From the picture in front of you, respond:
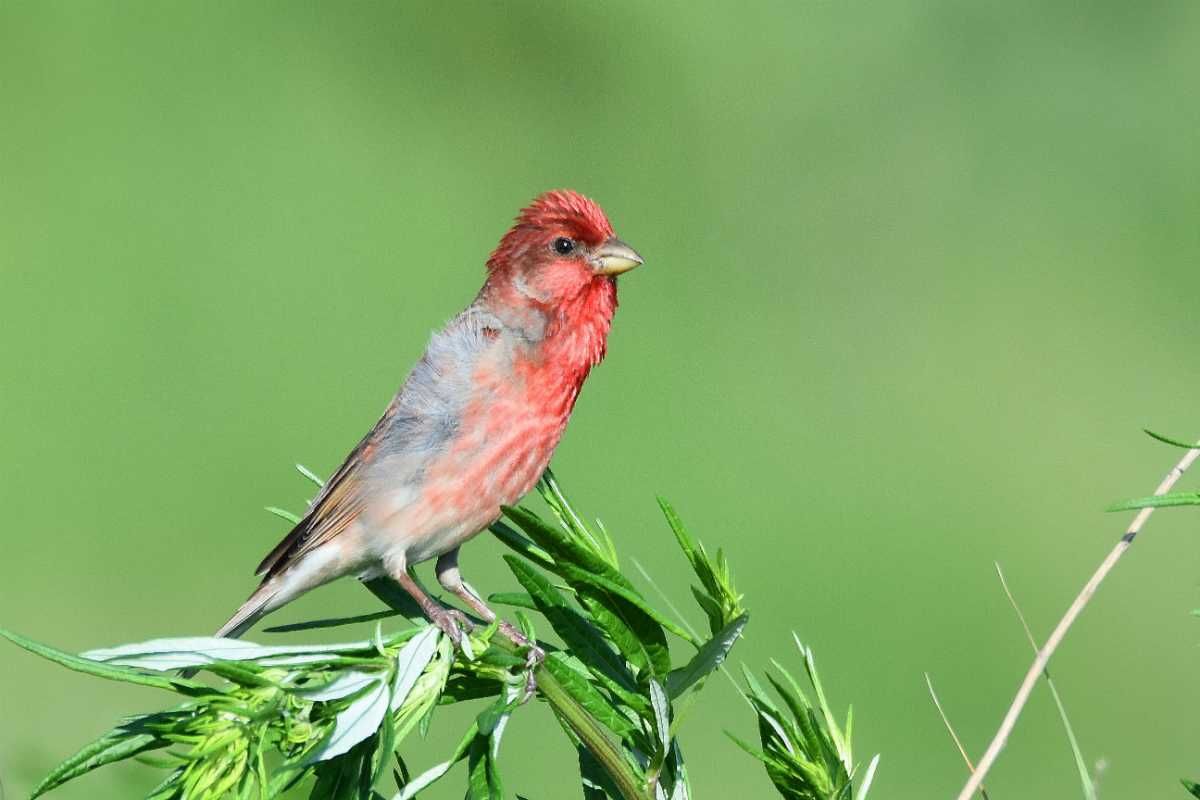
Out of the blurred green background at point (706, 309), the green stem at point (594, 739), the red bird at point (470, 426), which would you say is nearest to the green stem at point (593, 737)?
the green stem at point (594, 739)

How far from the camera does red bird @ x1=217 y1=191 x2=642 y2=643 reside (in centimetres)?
250

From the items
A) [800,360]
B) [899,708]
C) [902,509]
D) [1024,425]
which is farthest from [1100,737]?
[800,360]

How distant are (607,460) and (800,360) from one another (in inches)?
51.0

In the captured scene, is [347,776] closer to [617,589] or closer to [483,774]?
[483,774]

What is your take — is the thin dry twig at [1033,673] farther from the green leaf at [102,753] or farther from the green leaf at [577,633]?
the green leaf at [102,753]

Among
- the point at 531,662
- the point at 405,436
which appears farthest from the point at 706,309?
the point at 531,662

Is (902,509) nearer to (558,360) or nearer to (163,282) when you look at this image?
(163,282)

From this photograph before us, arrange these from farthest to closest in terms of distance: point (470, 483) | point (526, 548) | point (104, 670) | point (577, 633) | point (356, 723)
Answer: point (470, 483) → point (526, 548) → point (577, 633) → point (356, 723) → point (104, 670)

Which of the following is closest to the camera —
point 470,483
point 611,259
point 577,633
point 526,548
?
point 577,633

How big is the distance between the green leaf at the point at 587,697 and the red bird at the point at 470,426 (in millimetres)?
1136

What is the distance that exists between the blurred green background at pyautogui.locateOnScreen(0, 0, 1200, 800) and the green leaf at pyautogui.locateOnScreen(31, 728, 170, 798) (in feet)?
11.5

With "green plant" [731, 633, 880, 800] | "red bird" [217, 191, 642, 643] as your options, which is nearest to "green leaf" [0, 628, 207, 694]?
"green plant" [731, 633, 880, 800]

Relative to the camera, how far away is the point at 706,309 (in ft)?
22.6

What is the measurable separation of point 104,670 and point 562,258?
171 cm
